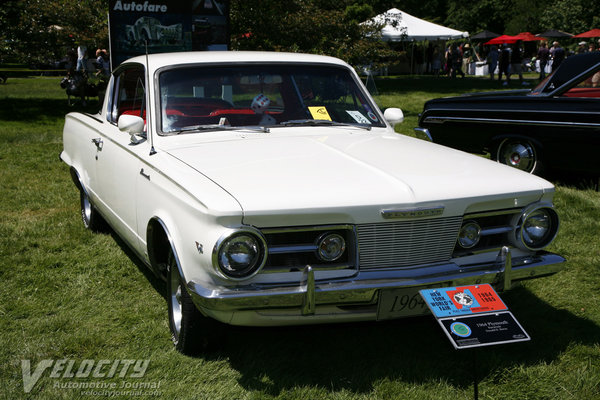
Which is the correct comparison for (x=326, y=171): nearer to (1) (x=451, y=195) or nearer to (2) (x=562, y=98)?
(1) (x=451, y=195)

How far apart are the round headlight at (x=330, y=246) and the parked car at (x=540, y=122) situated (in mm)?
4612

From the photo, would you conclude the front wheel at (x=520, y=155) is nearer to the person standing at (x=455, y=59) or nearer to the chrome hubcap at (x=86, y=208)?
the chrome hubcap at (x=86, y=208)

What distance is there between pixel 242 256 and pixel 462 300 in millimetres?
1022

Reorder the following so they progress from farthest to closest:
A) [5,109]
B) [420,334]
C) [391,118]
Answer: [5,109] < [391,118] < [420,334]

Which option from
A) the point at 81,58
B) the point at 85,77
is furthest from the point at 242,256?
the point at 81,58

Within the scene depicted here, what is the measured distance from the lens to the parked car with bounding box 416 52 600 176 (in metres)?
6.53

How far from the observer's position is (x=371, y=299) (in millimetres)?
2848

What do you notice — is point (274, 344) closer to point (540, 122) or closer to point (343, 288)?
point (343, 288)

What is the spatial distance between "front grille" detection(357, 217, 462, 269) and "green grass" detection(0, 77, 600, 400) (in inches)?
13.6

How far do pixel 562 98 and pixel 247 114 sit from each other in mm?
4249

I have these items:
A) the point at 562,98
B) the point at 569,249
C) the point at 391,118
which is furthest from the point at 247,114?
the point at 562,98

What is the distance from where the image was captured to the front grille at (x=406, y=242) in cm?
285

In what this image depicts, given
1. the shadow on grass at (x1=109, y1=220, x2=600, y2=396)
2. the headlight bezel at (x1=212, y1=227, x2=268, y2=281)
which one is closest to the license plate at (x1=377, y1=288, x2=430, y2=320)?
the shadow on grass at (x1=109, y1=220, x2=600, y2=396)

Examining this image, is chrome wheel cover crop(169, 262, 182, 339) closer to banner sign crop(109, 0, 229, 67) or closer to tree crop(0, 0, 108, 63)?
banner sign crop(109, 0, 229, 67)
